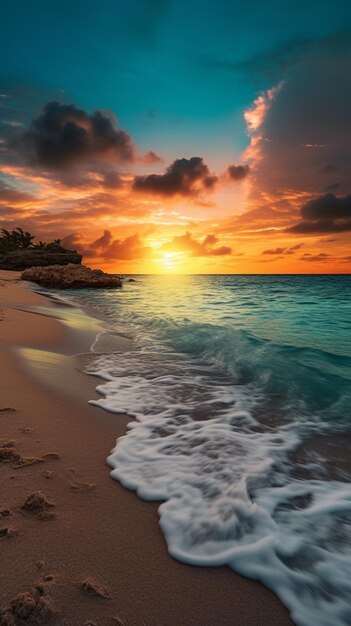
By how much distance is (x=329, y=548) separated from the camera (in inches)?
75.3

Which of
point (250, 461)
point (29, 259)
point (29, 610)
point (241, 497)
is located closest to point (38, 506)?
point (29, 610)

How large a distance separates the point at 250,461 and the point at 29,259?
60589 millimetres

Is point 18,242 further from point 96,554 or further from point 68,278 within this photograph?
point 96,554

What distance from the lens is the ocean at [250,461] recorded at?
1770 mm

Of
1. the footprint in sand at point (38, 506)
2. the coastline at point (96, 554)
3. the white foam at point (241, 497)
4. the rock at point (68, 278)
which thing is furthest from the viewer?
the rock at point (68, 278)

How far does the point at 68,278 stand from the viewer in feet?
98.0

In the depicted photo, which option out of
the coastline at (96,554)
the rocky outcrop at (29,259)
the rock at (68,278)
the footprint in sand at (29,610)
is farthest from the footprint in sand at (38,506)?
the rocky outcrop at (29,259)

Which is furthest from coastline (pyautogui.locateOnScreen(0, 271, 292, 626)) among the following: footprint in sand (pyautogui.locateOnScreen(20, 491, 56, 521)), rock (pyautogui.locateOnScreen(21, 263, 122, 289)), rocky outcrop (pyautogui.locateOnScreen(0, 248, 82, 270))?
rocky outcrop (pyautogui.locateOnScreen(0, 248, 82, 270))

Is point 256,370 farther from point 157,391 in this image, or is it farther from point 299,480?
point 299,480

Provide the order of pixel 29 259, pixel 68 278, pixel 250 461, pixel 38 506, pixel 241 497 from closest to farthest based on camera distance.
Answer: pixel 38 506 → pixel 241 497 → pixel 250 461 → pixel 68 278 → pixel 29 259

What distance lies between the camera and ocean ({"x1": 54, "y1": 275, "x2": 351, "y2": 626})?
1.77 meters

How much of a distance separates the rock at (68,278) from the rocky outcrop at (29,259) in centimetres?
2492

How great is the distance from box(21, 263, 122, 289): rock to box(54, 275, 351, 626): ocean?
25067 mm

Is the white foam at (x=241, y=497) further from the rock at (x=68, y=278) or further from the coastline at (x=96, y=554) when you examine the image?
the rock at (x=68, y=278)
